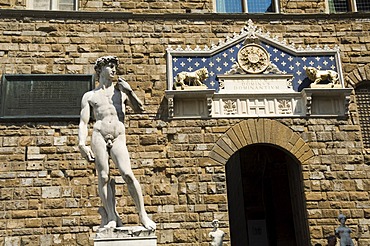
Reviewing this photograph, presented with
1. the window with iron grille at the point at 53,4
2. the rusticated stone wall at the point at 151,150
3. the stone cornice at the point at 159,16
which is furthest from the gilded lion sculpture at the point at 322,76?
the window with iron grille at the point at 53,4

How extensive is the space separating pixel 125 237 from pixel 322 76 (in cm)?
648

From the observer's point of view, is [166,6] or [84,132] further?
[166,6]

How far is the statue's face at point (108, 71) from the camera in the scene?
8.16m

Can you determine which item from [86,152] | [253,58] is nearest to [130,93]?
[86,152]

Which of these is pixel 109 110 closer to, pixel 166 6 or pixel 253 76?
pixel 253 76

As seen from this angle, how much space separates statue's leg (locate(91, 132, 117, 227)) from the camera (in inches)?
303

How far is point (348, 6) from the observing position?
12.8 m

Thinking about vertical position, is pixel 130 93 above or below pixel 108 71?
below

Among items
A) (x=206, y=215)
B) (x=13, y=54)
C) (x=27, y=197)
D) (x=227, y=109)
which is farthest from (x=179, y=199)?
(x=13, y=54)

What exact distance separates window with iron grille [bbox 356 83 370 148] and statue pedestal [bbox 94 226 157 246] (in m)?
6.40

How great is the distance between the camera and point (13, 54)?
37.5ft

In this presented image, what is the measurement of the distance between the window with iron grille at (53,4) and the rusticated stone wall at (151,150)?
20.2 inches

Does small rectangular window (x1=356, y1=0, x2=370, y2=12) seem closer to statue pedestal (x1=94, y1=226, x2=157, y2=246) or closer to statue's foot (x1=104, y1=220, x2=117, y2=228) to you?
statue pedestal (x1=94, y1=226, x2=157, y2=246)

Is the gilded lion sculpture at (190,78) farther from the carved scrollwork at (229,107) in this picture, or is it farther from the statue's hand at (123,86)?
the statue's hand at (123,86)
